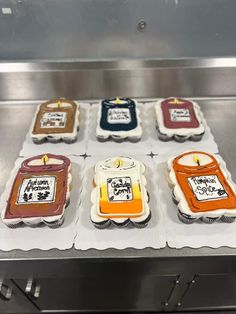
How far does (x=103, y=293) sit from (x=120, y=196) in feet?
1.65

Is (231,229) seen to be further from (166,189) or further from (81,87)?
(81,87)

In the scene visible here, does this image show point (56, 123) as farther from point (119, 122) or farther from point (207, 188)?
point (207, 188)

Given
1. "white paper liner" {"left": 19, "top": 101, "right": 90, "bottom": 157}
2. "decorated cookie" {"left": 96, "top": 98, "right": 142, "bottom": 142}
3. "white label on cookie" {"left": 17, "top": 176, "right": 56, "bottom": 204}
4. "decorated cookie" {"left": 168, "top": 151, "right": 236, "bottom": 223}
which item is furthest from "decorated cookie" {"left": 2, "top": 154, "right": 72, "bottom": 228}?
"decorated cookie" {"left": 168, "top": 151, "right": 236, "bottom": 223}

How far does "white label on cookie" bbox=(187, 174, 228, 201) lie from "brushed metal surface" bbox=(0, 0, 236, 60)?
1.98 feet

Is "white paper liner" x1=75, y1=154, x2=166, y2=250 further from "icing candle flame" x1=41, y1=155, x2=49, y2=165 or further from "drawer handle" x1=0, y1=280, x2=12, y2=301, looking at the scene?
"drawer handle" x1=0, y1=280, x2=12, y2=301

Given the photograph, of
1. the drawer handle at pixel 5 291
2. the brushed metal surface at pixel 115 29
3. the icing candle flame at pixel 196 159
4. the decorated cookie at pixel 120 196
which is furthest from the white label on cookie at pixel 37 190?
the brushed metal surface at pixel 115 29

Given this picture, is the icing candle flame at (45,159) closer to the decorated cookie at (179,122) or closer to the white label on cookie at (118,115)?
the white label on cookie at (118,115)

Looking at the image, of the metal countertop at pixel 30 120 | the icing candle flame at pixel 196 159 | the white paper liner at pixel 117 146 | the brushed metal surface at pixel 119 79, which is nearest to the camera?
the metal countertop at pixel 30 120

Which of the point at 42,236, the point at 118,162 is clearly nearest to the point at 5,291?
the point at 42,236

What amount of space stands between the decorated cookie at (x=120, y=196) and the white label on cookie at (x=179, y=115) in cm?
28

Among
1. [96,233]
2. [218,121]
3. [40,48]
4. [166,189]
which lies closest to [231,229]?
[166,189]

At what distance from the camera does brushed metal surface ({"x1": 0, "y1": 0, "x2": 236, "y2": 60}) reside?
102cm

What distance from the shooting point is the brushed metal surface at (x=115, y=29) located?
102 cm

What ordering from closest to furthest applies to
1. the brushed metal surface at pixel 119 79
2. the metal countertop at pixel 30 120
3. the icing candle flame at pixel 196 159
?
the metal countertop at pixel 30 120
the icing candle flame at pixel 196 159
the brushed metal surface at pixel 119 79
